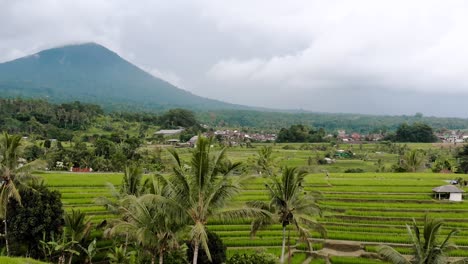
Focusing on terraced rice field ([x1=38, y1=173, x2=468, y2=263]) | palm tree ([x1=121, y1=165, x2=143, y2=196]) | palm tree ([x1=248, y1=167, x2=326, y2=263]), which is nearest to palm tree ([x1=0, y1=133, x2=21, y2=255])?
palm tree ([x1=121, y1=165, x2=143, y2=196])

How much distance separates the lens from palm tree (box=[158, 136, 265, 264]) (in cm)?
1238

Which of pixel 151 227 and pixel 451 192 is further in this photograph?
pixel 451 192

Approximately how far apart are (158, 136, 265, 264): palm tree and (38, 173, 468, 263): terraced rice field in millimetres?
10464

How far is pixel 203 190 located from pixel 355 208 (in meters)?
20.5

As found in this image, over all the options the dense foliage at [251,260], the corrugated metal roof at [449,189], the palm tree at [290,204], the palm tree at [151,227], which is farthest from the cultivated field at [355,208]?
the palm tree at [151,227]

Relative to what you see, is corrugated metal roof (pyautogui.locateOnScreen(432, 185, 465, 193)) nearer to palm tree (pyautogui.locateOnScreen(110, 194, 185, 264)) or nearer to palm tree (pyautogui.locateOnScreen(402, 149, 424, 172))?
palm tree (pyautogui.locateOnScreen(402, 149, 424, 172))

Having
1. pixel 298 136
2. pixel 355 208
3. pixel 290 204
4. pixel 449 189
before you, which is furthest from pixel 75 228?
pixel 298 136

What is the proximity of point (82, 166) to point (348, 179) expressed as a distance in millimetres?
30955

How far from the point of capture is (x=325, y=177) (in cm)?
4062

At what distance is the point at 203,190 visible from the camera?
40.9 ft

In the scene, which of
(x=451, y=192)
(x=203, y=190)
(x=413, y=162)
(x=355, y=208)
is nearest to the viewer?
(x=203, y=190)

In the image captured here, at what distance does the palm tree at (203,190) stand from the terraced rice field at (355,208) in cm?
1046

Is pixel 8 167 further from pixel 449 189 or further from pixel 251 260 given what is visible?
pixel 449 189

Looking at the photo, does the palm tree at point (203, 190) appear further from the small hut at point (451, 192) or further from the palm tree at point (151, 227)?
the small hut at point (451, 192)
